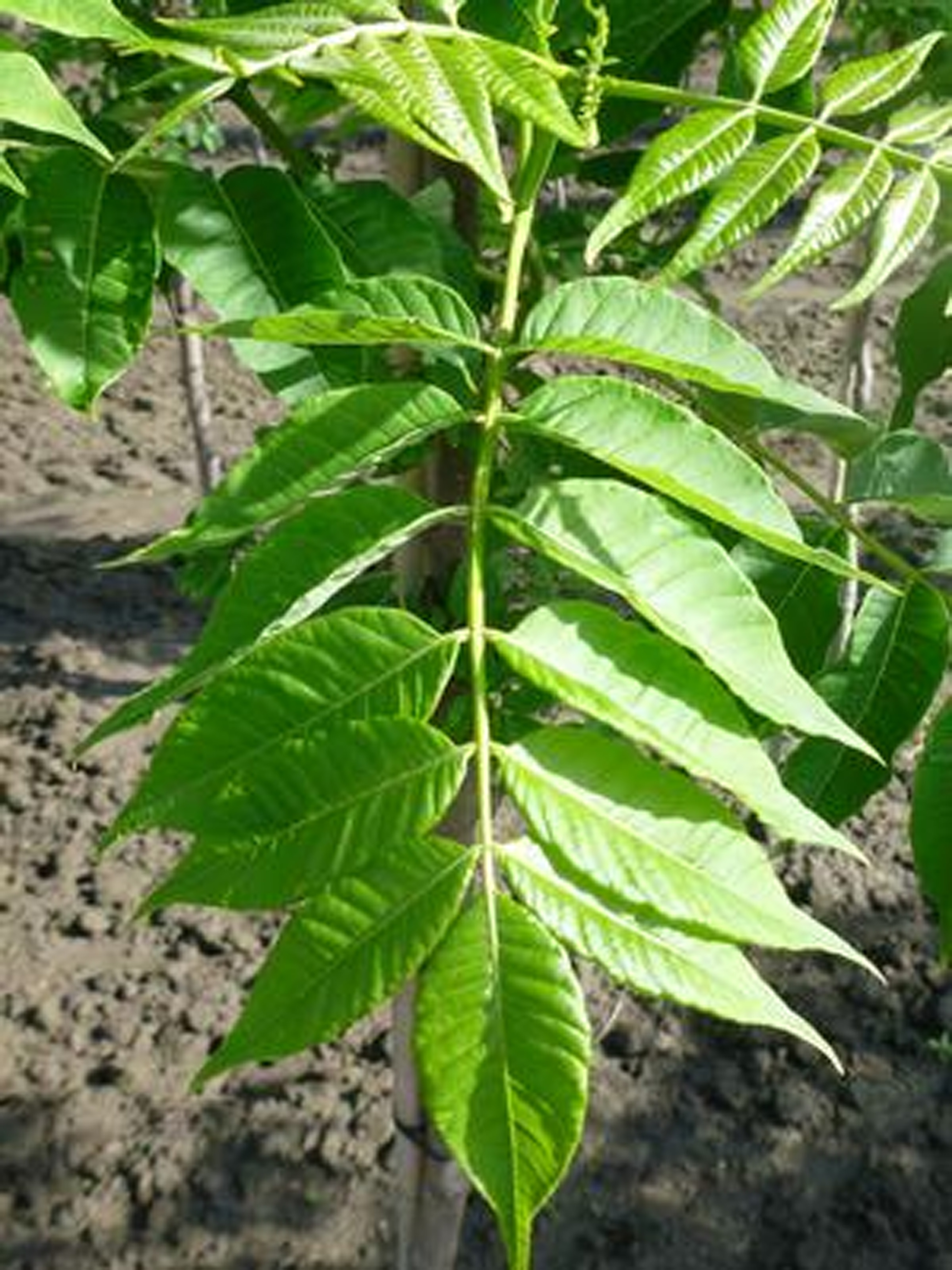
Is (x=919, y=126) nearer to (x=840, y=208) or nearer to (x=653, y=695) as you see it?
(x=840, y=208)

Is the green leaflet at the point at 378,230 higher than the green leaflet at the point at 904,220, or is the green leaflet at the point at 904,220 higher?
the green leaflet at the point at 904,220

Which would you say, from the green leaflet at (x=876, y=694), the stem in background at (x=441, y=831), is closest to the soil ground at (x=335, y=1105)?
the stem in background at (x=441, y=831)

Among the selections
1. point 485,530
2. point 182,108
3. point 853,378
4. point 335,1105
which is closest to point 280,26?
point 182,108

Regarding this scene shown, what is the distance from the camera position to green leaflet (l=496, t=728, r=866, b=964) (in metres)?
0.72

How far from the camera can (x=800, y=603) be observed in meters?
1.15

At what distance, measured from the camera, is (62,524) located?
4.48 m

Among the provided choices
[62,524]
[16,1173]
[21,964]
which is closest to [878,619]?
[16,1173]

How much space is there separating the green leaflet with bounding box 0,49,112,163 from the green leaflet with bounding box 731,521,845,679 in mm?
535

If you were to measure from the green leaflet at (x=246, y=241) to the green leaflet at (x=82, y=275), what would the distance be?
30mm

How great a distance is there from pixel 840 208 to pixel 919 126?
127 millimetres

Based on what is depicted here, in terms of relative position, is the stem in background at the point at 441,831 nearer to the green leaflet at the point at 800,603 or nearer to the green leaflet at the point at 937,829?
the green leaflet at the point at 800,603

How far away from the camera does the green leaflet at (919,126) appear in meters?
1.08

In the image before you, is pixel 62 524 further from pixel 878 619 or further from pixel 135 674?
pixel 878 619

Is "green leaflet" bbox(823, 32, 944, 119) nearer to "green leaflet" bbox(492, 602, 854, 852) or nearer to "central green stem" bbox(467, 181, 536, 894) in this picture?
"central green stem" bbox(467, 181, 536, 894)
